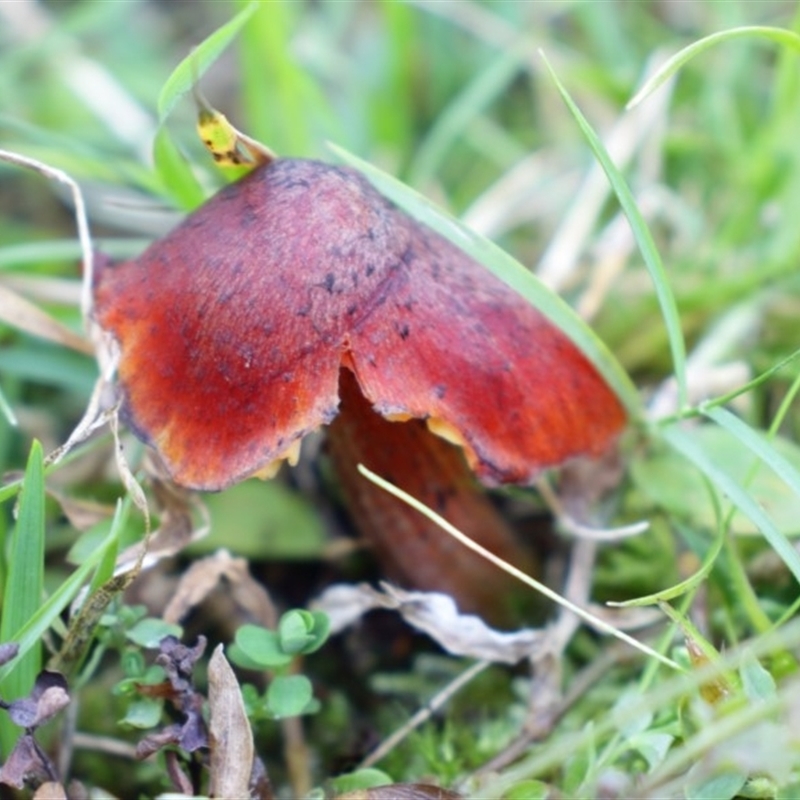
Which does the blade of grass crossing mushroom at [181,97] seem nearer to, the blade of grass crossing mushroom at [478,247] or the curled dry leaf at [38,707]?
the blade of grass crossing mushroom at [478,247]

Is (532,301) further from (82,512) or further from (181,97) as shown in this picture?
(82,512)

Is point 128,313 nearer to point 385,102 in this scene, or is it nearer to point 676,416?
point 676,416

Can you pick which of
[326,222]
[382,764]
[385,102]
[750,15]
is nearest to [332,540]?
[382,764]

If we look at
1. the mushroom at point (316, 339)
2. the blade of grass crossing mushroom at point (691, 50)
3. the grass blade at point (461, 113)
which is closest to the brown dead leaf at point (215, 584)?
the mushroom at point (316, 339)

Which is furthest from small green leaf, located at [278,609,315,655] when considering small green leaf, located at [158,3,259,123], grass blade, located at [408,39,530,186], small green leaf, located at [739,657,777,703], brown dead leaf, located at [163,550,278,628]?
grass blade, located at [408,39,530,186]

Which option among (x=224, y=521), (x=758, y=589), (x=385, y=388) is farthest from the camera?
(x=224, y=521)

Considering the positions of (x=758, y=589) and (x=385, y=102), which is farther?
(x=385, y=102)

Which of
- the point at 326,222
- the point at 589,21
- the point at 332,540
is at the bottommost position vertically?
the point at 332,540

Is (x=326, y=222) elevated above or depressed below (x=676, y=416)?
above
